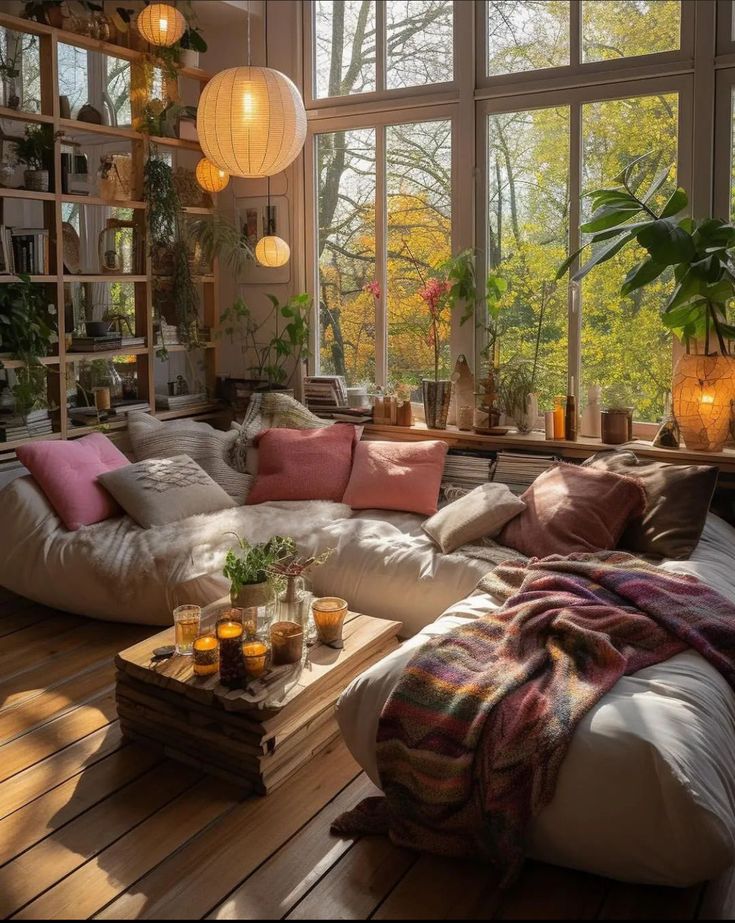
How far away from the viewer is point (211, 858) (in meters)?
2.39

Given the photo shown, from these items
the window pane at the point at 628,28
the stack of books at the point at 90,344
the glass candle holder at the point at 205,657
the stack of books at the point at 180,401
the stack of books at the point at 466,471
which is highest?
the window pane at the point at 628,28

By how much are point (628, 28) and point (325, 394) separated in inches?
96.0

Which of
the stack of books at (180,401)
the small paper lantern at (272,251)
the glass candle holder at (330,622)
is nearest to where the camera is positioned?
the glass candle holder at (330,622)

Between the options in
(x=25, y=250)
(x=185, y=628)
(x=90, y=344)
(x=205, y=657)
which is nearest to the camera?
(x=205, y=657)

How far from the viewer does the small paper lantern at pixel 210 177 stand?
203 inches

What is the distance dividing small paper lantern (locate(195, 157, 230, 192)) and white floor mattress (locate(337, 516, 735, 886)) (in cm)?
363

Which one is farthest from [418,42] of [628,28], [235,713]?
[235,713]

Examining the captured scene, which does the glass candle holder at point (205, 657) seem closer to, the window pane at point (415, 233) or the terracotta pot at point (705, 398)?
the terracotta pot at point (705, 398)

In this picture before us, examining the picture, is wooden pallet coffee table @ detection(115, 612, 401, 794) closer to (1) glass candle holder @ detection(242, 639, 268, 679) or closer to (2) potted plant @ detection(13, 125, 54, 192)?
(1) glass candle holder @ detection(242, 639, 268, 679)

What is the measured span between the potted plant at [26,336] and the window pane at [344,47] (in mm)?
2146

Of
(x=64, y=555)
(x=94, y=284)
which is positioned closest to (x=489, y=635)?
(x=64, y=555)

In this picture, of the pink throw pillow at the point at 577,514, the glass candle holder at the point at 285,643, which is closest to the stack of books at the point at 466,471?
the pink throw pillow at the point at 577,514

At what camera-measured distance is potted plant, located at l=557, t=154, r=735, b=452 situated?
387cm

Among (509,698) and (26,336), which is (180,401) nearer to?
(26,336)
